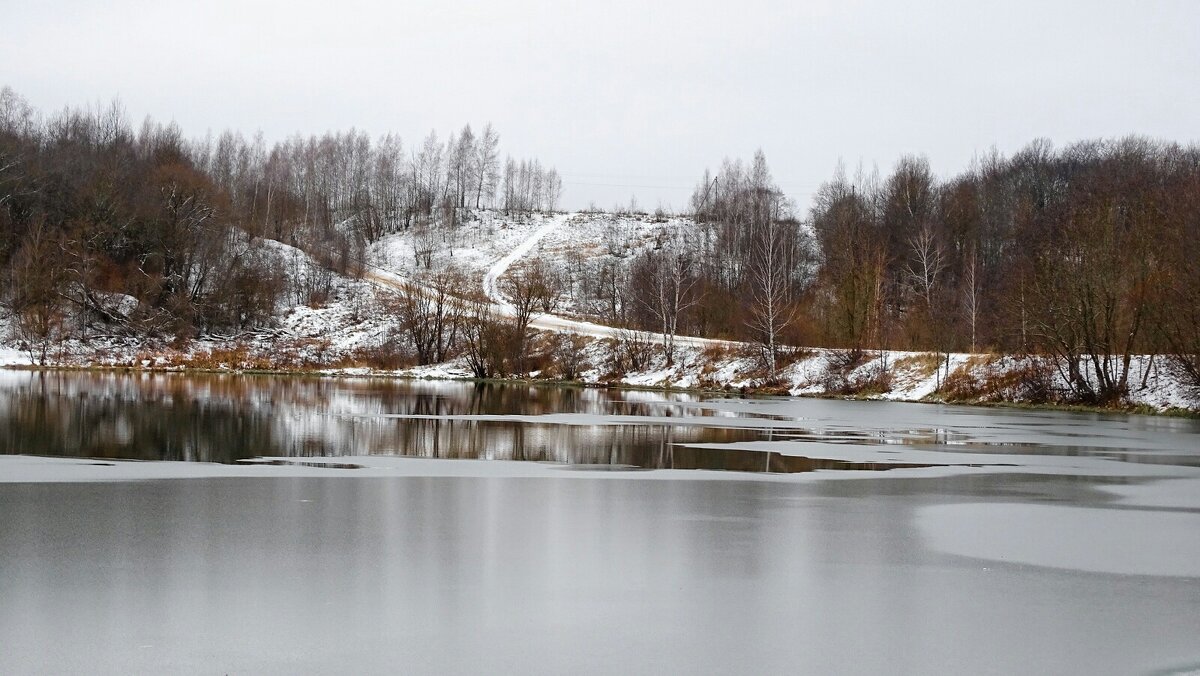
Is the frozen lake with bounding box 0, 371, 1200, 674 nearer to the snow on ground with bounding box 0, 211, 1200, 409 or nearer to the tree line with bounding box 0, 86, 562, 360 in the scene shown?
the snow on ground with bounding box 0, 211, 1200, 409

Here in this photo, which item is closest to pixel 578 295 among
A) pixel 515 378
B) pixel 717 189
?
pixel 717 189

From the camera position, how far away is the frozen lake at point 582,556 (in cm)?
699

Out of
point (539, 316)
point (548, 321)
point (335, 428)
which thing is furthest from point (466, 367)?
point (335, 428)

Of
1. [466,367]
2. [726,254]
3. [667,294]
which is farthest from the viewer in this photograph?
[726,254]

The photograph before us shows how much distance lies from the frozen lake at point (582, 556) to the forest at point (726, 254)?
18.4 meters

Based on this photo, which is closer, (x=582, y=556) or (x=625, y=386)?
(x=582, y=556)

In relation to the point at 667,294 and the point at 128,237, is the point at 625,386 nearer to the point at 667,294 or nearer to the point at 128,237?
the point at 667,294

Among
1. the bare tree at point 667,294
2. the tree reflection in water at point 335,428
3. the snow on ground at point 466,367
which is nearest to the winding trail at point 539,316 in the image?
the snow on ground at point 466,367

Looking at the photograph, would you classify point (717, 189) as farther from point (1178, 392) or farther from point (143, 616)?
point (143, 616)

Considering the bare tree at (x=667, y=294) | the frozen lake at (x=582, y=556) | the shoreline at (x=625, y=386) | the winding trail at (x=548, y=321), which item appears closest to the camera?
the frozen lake at (x=582, y=556)

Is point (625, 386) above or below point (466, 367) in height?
below

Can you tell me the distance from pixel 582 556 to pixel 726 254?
7845 cm

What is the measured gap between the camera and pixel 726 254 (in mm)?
87125

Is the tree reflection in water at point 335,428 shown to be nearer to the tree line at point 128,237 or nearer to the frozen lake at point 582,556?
Result: the frozen lake at point 582,556
